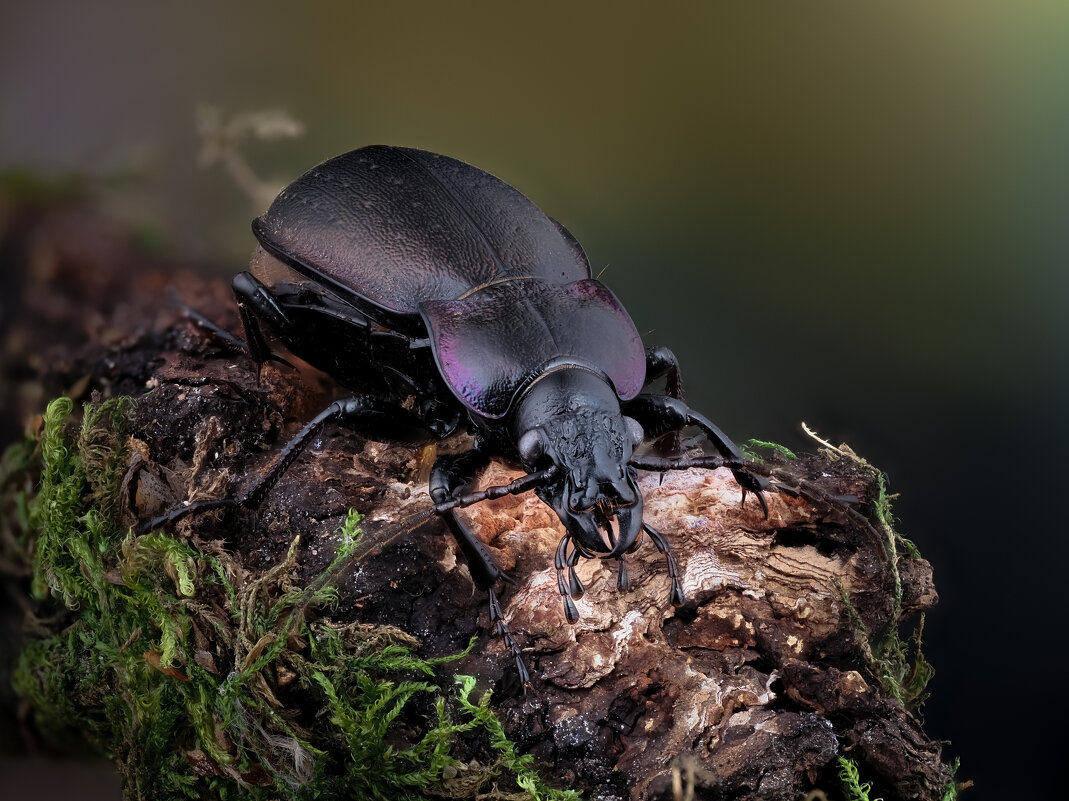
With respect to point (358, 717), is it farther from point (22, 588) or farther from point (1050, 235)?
point (1050, 235)

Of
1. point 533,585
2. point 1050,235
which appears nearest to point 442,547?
point 533,585

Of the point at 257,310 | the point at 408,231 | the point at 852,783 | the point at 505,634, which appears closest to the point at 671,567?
the point at 505,634

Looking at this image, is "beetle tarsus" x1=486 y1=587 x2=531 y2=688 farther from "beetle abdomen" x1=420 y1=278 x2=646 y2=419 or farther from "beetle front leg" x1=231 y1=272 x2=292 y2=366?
"beetle front leg" x1=231 y1=272 x2=292 y2=366

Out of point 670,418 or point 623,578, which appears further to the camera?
point 670,418

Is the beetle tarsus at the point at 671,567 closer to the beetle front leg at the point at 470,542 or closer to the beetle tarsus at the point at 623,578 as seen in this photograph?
the beetle tarsus at the point at 623,578

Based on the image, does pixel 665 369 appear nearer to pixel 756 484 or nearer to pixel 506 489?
pixel 756 484

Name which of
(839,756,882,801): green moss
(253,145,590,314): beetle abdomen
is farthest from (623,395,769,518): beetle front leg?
(839,756,882,801): green moss
